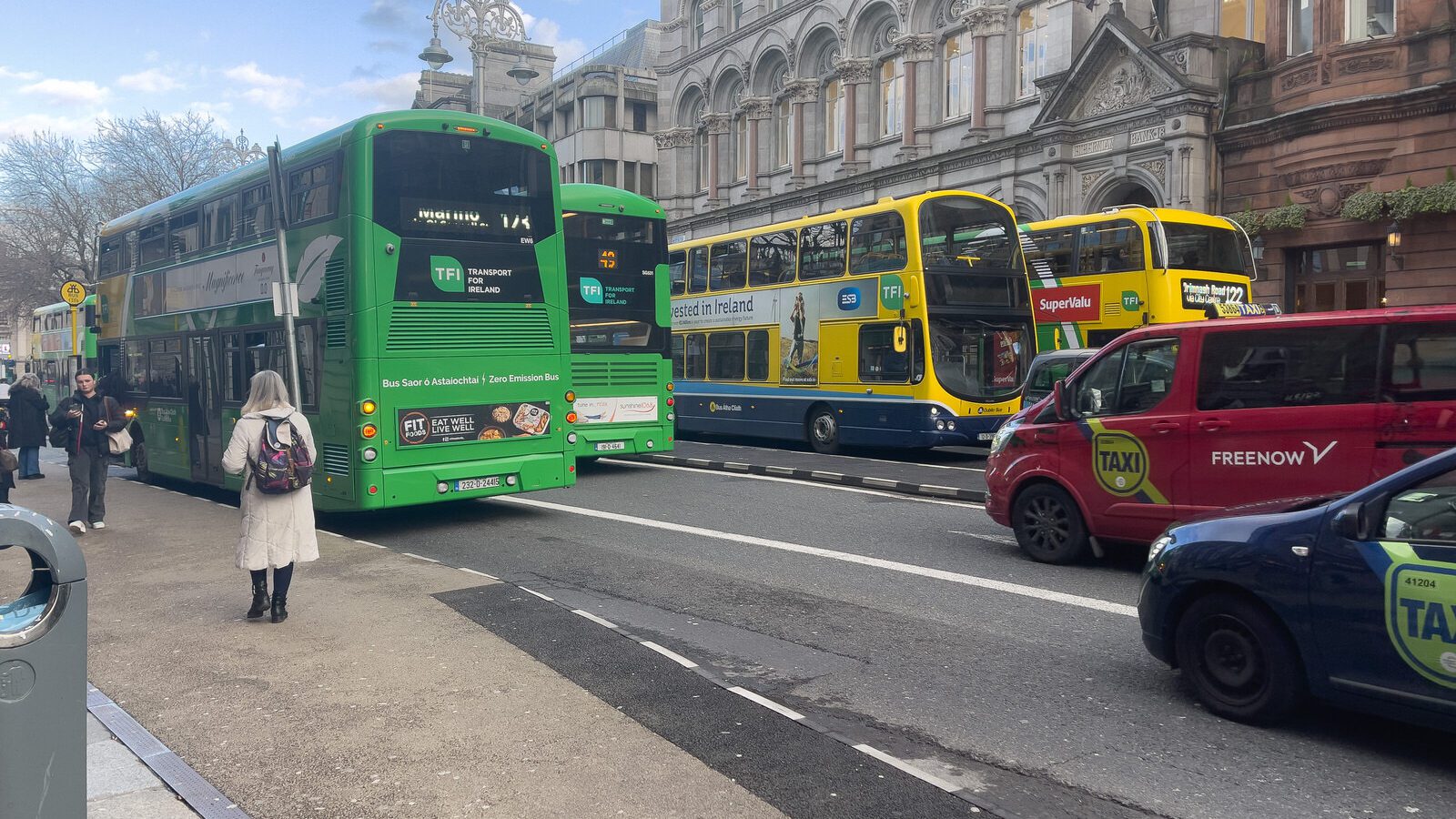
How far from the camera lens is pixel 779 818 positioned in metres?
4.18

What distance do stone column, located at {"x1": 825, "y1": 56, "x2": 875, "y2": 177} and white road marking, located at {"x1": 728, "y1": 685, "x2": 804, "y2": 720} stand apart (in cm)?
3240

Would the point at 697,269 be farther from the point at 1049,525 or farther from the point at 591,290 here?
the point at 1049,525

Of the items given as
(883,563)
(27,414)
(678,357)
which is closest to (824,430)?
(678,357)

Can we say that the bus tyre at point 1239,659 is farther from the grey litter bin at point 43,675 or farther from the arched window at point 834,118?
the arched window at point 834,118

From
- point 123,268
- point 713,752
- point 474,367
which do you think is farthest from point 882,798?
point 123,268

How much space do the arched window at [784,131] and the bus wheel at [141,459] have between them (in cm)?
2792

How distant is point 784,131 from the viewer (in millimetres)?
41125

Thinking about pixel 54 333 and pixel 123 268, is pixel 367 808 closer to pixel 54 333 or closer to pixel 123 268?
pixel 123 268

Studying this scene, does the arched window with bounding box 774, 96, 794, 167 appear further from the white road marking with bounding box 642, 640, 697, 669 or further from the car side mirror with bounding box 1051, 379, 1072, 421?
the white road marking with bounding box 642, 640, 697, 669

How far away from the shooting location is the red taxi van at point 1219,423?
23.9 feet

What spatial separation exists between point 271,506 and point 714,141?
3948 cm

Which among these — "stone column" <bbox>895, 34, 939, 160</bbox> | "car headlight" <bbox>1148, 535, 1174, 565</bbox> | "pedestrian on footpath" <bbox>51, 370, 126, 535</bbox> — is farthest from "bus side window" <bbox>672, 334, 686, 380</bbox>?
"car headlight" <bbox>1148, 535, 1174, 565</bbox>

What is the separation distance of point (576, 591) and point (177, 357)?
8.67m

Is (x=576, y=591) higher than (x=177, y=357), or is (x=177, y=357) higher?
(x=177, y=357)
